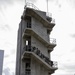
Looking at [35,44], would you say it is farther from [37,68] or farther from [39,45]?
[37,68]

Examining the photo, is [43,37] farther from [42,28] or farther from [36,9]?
[36,9]

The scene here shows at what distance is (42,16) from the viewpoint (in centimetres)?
4181

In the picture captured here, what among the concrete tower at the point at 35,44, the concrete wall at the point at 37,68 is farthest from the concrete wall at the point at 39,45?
the concrete wall at the point at 37,68

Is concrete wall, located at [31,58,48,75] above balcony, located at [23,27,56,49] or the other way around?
the other way around

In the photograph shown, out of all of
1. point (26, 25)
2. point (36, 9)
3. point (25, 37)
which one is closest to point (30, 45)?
point (25, 37)

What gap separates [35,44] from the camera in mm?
39594

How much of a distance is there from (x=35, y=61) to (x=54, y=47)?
566 centimetres

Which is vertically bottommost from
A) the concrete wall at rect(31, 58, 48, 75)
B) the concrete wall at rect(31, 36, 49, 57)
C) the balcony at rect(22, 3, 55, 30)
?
the concrete wall at rect(31, 58, 48, 75)

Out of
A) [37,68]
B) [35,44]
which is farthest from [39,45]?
[37,68]

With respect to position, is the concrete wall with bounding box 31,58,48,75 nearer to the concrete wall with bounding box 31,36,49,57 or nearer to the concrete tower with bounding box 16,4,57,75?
the concrete tower with bounding box 16,4,57,75

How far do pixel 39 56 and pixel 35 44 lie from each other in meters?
3.06

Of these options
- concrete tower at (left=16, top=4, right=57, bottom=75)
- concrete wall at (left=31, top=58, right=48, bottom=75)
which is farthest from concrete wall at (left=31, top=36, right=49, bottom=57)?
concrete wall at (left=31, top=58, right=48, bottom=75)

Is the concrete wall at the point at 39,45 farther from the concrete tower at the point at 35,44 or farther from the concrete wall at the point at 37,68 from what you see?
the concrete wall at the point at 37,68

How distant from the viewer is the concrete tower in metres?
37.7
